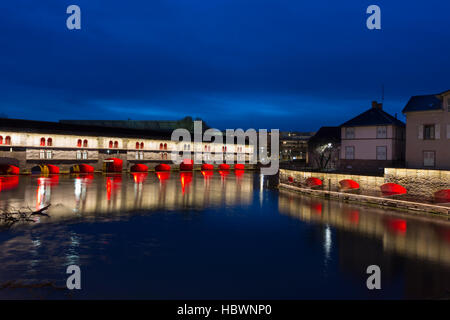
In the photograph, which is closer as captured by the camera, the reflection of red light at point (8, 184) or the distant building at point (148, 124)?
the reflection of red light at point (8, 184)

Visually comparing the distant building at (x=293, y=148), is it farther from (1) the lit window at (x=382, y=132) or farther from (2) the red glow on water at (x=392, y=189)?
(2) the red glow on water at (x=392, y=189)

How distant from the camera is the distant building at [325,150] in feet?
176

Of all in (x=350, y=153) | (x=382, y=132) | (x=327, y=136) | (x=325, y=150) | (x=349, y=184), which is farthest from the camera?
(x=327, y=136)

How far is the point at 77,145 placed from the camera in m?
54.6

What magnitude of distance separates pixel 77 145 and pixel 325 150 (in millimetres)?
41810

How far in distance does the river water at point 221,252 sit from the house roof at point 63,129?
3043 cm

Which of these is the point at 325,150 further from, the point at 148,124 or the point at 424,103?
the point at 148,124

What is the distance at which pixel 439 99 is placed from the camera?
106 feet

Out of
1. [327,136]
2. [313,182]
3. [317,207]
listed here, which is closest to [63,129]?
[313,182]

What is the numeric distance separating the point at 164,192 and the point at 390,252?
2220cm

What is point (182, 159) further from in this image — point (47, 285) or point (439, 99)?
point (47, 285)

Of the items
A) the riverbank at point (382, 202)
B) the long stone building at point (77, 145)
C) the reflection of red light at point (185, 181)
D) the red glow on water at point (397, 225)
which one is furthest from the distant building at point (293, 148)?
the red glow on water at point (397, 225)

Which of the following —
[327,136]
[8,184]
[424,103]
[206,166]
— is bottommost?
[8,184]
